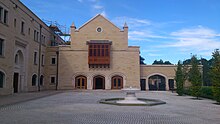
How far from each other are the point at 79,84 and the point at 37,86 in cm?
681

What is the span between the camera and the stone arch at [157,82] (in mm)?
41188

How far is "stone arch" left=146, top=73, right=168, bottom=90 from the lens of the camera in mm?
41188

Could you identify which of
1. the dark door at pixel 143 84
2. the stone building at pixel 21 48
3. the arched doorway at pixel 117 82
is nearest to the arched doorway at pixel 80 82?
the arched doorway at pixel 117 82

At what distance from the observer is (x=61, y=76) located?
126 feet

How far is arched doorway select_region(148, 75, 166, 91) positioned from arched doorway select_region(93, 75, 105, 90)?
8.53 metres

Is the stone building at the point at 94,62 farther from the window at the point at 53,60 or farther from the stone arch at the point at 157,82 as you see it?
the stone arch at the point at 157,82

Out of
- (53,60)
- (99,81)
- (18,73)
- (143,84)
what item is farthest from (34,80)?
(143,84)

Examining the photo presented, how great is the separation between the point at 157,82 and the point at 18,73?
2376 cm

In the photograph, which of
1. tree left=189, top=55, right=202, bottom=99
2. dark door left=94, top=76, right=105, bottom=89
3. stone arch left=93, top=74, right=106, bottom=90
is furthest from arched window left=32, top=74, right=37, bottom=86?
tree left=189, top=55, right=202, bottom=99

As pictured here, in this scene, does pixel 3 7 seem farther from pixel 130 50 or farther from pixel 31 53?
pixel 130 50

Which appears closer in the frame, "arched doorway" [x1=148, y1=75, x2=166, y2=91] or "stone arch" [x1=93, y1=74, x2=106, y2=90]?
"stone arch" [x1=93, y1=74, x2=106, y2=90]

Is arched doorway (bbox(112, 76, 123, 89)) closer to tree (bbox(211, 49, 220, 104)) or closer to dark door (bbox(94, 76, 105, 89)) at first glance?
dark door (bbox(94, 76, 105, 89))

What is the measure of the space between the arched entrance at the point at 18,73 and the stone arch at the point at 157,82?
2092cm

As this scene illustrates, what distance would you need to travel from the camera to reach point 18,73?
94.1 feet
